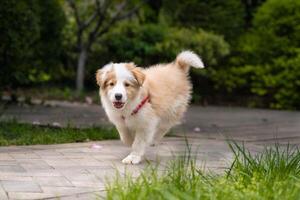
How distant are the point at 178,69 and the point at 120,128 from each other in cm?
113

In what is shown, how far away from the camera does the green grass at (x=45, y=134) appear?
21.8 ft

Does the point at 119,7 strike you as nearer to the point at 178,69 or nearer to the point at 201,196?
the point at 178,69

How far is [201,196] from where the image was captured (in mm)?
3777

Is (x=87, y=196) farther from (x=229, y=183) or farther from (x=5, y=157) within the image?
(x=5, y=157)

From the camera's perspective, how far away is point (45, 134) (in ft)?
23.0

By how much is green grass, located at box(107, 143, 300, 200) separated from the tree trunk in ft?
26.4

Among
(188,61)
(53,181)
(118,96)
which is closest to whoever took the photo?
(53,181)

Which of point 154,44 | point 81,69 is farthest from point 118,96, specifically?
point 81,69

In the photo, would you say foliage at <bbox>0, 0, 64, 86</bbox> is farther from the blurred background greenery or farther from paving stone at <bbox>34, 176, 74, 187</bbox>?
paving stone at <bbox>34, 176, 74, 187</bbox>

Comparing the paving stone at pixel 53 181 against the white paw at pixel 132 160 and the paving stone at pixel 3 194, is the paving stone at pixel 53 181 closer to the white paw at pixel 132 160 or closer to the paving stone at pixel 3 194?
the paving stone at pixel 3 194

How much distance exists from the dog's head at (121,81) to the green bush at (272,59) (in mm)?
6570

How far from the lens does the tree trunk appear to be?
1249cm

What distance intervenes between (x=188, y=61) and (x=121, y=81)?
1.36 metres

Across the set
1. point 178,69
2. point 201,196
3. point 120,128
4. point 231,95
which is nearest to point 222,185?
point 201,196
